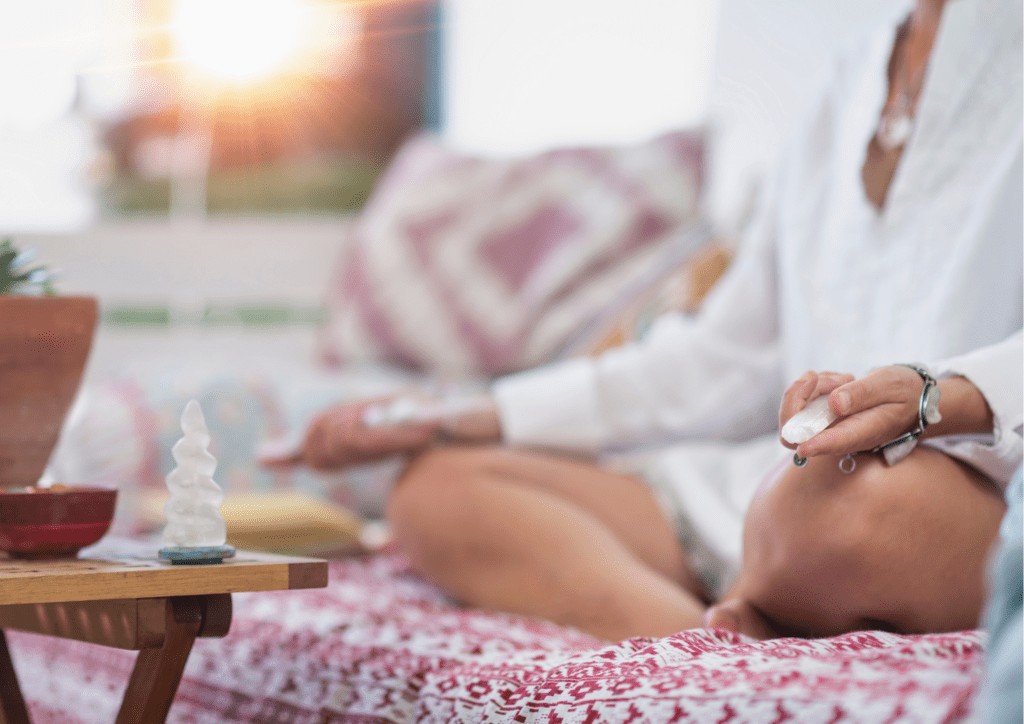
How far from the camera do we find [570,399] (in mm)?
1207

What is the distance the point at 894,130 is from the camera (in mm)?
994

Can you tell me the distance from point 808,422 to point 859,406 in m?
0.04

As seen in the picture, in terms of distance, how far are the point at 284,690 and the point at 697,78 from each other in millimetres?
1704

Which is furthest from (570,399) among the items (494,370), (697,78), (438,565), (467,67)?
(467,67)

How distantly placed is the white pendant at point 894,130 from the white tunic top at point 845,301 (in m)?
0.01

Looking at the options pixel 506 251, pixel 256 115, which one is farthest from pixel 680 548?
pixel 256 115

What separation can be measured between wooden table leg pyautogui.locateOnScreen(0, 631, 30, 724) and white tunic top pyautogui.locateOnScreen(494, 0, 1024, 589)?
60 centimetres

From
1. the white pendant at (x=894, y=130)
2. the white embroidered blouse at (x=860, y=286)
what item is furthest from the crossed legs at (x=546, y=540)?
the white pendant at (x=894, y=130)

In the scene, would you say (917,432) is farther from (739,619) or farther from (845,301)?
(845,301)

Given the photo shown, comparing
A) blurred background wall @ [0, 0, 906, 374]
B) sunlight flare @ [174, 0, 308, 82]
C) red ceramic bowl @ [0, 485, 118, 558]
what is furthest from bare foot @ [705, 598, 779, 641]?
sunlight flare @ [174, 0, 308, 82]

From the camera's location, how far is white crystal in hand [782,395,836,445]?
23.1 inches

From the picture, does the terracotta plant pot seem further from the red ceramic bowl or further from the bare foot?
the bare foot

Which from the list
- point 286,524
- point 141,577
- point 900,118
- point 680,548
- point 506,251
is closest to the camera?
point 141,577

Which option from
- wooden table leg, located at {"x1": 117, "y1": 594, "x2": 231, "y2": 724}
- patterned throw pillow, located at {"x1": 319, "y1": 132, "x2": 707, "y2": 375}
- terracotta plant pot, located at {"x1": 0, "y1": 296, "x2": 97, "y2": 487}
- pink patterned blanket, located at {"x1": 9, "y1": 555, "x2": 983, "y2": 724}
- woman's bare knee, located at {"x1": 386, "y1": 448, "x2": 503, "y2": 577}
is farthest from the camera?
patterned throw pillow, located at {"x1": 319, "y1": 132, "x2": 707, "y2": 375}
